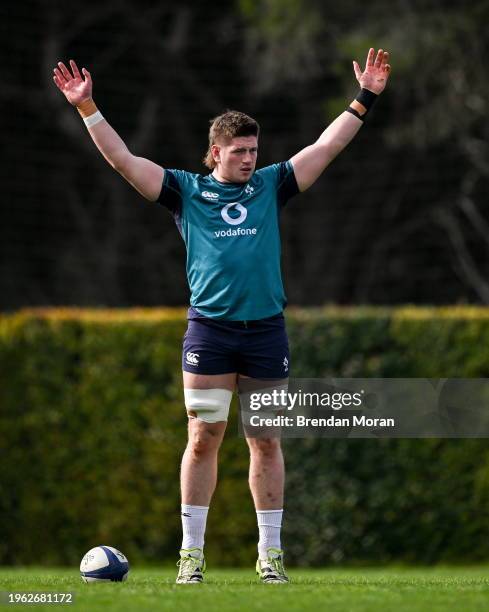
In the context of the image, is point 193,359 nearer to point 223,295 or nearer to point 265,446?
point 223,295

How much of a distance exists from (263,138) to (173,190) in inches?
455

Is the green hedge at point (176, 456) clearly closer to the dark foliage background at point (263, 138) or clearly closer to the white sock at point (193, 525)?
the white sock at point (193, 525)

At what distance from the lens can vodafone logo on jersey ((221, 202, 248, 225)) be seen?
20.0 ft

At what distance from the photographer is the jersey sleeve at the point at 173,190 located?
6227mm

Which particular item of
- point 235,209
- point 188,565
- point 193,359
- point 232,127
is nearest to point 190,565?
point 188,565

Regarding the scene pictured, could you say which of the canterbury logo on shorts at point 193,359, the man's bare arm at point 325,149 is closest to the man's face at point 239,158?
the man's bare arm at point 325,149

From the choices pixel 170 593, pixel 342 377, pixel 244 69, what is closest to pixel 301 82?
pixel 244 69

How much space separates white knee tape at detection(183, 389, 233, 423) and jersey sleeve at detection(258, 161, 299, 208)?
1.01 metres

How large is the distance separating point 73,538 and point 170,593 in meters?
5.51

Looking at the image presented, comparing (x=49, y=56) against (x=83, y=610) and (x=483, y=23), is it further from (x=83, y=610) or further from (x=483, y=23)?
(x=83, y=610)

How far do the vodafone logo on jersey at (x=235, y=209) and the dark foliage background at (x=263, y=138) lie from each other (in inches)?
366

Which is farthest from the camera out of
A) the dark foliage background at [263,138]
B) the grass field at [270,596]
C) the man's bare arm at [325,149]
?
the dark foliage background at [263,138]

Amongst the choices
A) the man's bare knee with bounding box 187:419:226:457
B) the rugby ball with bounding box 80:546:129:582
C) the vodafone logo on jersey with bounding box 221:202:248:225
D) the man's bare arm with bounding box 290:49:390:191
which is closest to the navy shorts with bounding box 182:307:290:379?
the man's bare knee with bounding box 187:419:226:457

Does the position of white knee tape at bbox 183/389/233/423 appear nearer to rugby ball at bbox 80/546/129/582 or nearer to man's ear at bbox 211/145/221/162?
rugby ball at bbox 80/546/129/582
